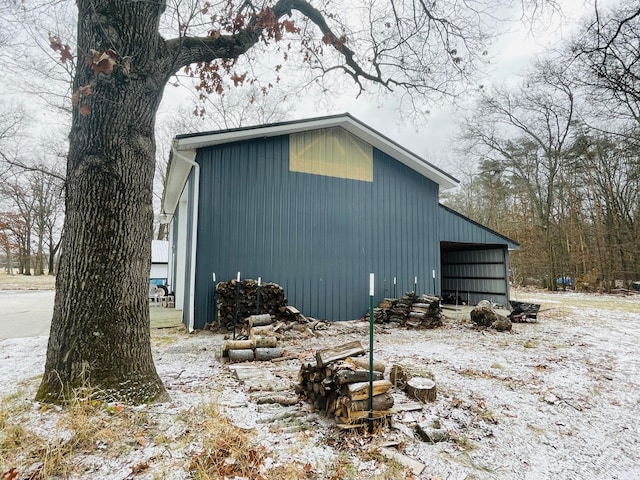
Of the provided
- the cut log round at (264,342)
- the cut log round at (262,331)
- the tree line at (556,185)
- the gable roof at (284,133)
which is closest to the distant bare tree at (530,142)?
the tree line at (556,185)

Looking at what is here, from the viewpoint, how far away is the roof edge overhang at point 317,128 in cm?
666

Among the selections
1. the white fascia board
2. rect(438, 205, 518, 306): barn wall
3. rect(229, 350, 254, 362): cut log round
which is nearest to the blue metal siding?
the white fascia board

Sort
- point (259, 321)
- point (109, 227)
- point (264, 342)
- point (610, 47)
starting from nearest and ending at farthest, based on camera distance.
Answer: point (109, 227), point (610, 47), point (264, 342), point (259, 321)

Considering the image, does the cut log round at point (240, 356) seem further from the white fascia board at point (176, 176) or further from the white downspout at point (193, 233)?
the white fascia board at point (176, 176)

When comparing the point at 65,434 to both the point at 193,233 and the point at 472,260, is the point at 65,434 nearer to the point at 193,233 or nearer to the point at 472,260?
the point at 193,233

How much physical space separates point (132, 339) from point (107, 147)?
1.68 m

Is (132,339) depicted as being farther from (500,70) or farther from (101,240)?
(500,70)

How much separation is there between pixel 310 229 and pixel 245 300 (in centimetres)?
223

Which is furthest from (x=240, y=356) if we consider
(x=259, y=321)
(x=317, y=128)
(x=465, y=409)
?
(x=317, y=128)

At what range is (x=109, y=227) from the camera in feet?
9.42

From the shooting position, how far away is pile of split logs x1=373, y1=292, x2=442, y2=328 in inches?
304

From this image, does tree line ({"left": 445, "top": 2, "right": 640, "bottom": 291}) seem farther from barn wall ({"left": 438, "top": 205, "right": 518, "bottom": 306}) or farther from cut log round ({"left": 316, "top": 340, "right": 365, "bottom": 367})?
cut log round ({"left": 316, "top": 340, "right": 365, "bottom": 367})

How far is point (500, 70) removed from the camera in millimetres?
5984

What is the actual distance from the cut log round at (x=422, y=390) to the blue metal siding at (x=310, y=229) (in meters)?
4.43
